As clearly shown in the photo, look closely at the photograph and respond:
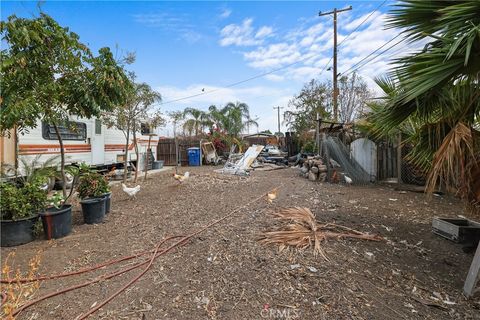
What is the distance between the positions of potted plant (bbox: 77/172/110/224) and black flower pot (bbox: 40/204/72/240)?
487 mm

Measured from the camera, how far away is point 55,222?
12.8 ft

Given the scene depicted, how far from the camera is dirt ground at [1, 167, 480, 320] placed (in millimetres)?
2221

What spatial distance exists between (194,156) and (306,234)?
1321cm

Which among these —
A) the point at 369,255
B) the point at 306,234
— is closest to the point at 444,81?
the point at 369,255

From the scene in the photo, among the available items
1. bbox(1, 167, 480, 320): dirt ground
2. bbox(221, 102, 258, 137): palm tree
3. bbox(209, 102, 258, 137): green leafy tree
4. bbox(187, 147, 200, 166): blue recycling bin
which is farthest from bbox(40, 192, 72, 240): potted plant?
bbox(221, 102, 258, 137): palm tree

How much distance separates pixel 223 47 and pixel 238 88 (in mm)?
9643

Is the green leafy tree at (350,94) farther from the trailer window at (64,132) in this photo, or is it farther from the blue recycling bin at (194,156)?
the trailer window at (64,132)

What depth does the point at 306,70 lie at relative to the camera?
16891 mm

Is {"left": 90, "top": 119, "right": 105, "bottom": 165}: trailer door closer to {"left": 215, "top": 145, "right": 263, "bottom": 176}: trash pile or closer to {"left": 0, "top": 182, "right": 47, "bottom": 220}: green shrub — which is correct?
{"left": 215, "top": 145, "right": 263, "bottom": 176}: trash pile

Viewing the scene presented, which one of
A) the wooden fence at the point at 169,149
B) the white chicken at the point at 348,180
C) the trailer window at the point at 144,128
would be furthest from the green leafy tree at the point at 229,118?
the white chicken at the point at 348,180

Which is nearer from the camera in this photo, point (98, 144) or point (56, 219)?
point (56, 219)

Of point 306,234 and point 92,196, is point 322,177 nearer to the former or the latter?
point 306,234

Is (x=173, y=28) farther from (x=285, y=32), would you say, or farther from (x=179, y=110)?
(x=179, y=110)

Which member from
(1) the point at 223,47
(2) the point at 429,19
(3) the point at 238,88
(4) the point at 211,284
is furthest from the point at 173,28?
(3) the point at 238,88
